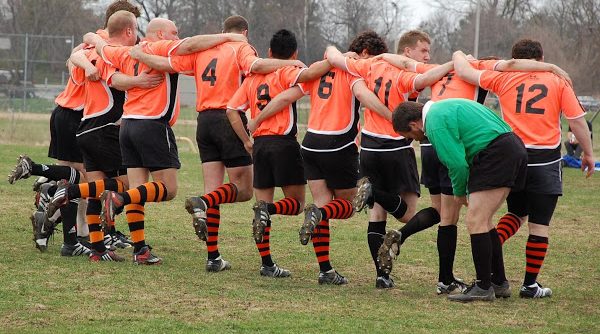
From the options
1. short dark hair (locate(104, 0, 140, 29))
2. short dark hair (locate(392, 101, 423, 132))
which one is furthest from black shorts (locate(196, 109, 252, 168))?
short dark hair (locate(392, 101, 423, 132))

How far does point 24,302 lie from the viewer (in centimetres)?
682

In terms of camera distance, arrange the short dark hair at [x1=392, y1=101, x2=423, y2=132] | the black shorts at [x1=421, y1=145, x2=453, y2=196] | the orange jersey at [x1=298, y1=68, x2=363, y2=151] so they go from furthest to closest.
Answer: the orange jersey at [x1=298, y1=68, x2=363, y2=151] → the black shorts at [x1=421, y1=145, x2=453, y2=196] → the short dark hair at [x1=392, y1=101, x2=423, y2=132]

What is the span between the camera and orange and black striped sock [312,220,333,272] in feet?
26.5

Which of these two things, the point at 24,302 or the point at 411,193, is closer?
the point at 24,302

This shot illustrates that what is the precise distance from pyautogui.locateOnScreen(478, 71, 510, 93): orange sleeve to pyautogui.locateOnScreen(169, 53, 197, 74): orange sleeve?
2.51 metres

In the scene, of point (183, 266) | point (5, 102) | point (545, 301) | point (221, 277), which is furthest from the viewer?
point (5, 102)

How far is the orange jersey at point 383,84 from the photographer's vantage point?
305 inches

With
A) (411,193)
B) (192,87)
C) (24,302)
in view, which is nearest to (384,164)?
(411,193)

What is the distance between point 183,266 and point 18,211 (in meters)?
4.23

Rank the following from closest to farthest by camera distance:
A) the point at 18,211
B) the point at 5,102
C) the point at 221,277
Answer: the point at 221,277 → the point at 18,211 → the point at 5,102

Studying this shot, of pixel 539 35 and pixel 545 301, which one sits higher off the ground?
pixel 539 35

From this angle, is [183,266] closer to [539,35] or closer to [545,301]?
[545,301]

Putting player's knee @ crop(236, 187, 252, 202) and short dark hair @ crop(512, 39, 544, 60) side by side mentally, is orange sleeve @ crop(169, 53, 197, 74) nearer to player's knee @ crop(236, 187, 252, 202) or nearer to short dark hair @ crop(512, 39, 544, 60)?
player's knee @ crop(236, 187, 252, 202)

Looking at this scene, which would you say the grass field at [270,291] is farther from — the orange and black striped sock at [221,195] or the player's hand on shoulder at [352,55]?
the player's hand on shoulder at [352,55]
